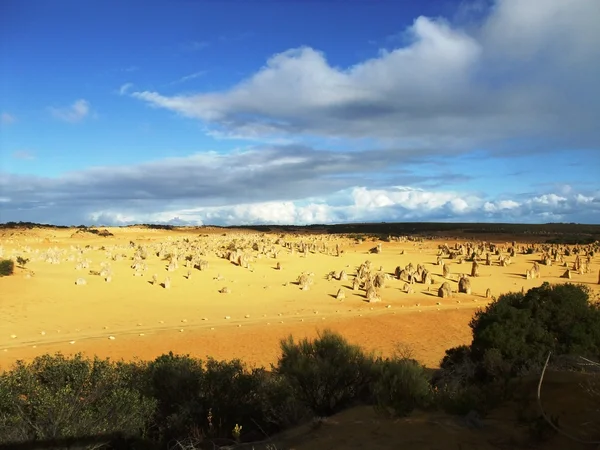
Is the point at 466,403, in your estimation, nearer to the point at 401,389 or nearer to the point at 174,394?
the point at 401,389

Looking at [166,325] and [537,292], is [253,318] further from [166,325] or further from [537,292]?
[537,292]

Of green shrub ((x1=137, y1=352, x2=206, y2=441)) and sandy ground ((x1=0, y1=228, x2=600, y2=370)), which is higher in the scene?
green shrub ((x1=137, y1=352, x2=206, y2=441))

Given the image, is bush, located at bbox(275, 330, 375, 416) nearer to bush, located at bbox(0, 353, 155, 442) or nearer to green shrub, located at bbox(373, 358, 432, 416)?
green shrub, located at bbox(373, 358, 432, 416)

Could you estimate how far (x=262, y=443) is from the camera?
7.06 meters

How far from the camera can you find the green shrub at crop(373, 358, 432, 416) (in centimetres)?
712

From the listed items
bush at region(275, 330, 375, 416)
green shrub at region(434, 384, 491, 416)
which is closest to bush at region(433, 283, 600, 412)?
bush at region(275, 330, 375, 416)

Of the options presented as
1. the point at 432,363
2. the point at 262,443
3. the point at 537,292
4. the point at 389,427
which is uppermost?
the point at 537,292

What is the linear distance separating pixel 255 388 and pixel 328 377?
4.41 feet

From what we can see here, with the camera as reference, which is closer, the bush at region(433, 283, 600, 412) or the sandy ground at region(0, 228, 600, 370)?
the bush at region(433, 283, 600, 412)

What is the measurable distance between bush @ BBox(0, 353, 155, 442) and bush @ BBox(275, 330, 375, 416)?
263 centimetres

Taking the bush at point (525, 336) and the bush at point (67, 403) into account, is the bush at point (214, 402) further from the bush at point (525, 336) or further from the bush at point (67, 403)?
the bush at point (525, 336)

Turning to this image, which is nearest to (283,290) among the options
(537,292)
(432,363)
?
A: (432,363)

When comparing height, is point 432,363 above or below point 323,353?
below

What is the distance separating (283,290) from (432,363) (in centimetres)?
1355
